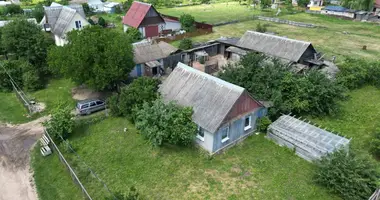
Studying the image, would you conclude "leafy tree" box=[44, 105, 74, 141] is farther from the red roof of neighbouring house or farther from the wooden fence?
the red roof of neighbouring house

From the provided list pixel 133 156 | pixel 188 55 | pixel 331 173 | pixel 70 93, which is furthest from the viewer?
pixel 188 55

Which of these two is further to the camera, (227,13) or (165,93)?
(227,13)

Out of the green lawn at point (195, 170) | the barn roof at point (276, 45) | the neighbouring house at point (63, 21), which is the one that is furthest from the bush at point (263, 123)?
the neighbouring house at point (63, 21)

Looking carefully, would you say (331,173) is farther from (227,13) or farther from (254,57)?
(227,13)

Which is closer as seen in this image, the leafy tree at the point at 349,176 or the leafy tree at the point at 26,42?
the leafy tree at the point at 349,176

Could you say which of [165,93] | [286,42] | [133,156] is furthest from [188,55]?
[133,156]

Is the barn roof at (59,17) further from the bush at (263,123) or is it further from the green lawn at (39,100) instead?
the bush at (263,123)

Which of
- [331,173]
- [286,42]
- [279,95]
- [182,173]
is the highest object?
[286,42]
